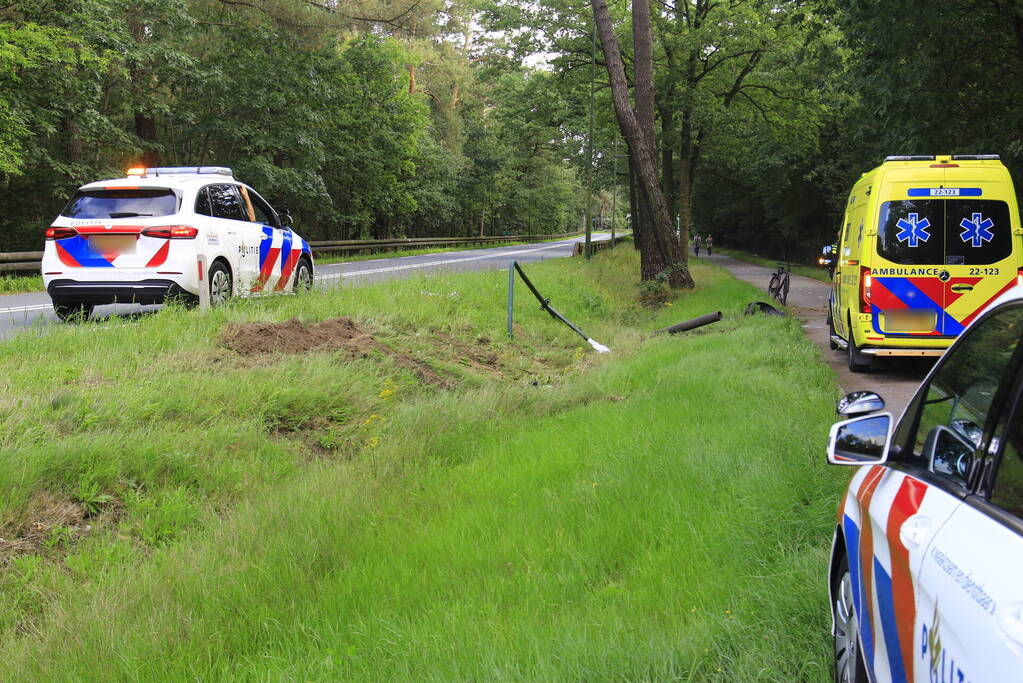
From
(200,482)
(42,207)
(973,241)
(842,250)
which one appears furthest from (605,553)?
(42,207)

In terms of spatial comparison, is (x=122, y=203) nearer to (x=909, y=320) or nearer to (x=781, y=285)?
(x=909, y=320)

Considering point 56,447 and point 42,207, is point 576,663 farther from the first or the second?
point 42,207

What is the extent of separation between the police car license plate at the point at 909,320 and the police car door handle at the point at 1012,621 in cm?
880

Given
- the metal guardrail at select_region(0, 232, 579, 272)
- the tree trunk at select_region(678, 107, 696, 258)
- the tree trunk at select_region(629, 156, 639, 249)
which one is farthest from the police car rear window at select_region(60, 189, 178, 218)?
Answer: the tree trunk at select_region(678, 107, 696, 258)

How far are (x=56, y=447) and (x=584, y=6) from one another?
27.9m

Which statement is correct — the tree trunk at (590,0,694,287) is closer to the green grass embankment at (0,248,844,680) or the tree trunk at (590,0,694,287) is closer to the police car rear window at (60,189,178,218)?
the green grass embankment at (0,248,844,680)

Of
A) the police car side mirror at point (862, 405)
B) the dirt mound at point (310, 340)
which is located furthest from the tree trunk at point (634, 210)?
the police car side mirror at point (862, 405)

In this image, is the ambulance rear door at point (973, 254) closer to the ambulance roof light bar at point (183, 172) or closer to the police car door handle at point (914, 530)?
the police car door handle at point (914, 530)

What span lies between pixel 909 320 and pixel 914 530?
8.31 metres

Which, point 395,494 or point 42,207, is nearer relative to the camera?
point 395,494

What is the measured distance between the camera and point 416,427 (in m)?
7.51

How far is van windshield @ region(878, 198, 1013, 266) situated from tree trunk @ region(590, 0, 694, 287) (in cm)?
1178

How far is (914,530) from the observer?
204 cm

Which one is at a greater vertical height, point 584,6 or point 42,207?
point 584,6
